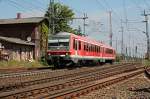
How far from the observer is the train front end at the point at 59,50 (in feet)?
102

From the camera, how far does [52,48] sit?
104ft

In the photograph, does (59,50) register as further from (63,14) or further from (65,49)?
(63,14)

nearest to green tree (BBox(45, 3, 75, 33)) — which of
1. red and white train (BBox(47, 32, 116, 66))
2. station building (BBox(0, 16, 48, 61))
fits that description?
station building (BBox(0, 16, 48, 61))

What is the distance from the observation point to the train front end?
102ft

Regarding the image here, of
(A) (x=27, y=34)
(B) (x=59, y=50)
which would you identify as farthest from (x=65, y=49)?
(A) (x=27, y=34)

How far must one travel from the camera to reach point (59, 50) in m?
31.3

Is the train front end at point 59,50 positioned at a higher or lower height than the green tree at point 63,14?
lower

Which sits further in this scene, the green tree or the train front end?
the green tree

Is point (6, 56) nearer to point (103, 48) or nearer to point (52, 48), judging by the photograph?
point (103, 48)

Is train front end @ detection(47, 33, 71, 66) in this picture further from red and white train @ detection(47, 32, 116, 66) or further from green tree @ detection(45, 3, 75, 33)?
green tree @ detection(45, 3, 75, 33)

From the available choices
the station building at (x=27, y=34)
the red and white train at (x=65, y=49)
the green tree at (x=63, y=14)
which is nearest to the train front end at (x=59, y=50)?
the red and white train at (x=65, y=49)

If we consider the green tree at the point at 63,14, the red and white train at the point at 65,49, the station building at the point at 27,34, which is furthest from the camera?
the green tree at the point at 63,14

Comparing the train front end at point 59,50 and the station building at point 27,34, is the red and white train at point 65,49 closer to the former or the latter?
the train front end at point 59,50

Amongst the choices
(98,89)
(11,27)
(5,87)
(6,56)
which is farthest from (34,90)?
(11,27)
